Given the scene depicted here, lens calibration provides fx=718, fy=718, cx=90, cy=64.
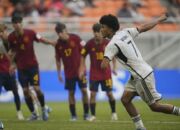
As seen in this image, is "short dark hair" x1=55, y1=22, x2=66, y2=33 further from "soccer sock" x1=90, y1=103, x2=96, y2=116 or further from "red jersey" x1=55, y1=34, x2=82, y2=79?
"soccer sock" x1=90, y1=103, x2=96, y2=116

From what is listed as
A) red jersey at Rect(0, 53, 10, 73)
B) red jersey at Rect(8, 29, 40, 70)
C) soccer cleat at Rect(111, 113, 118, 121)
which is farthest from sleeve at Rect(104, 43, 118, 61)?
red jersey at Rect(0, 53, 10, 73)

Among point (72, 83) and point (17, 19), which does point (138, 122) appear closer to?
point (72, 83)

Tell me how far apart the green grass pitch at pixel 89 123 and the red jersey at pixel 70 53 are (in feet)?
4.45

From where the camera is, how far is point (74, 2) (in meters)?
31.8

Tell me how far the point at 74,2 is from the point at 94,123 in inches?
572

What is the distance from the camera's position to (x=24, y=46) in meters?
19.7

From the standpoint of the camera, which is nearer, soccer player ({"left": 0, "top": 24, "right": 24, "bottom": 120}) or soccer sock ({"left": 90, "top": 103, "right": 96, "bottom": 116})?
soccer sock ({"left": 90, "top": 103, "right": 96, "bottom": 116})

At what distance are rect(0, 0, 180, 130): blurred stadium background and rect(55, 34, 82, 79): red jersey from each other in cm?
235

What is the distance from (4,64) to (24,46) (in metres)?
1.16

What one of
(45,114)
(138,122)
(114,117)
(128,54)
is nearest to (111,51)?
(128,54)

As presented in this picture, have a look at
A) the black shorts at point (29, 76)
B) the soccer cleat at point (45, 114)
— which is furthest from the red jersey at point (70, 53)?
the soccer cleat at point (45, 114)

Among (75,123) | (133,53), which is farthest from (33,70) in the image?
(133,53)

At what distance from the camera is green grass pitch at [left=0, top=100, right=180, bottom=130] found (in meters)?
16.5

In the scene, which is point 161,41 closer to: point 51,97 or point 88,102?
point 51,97
